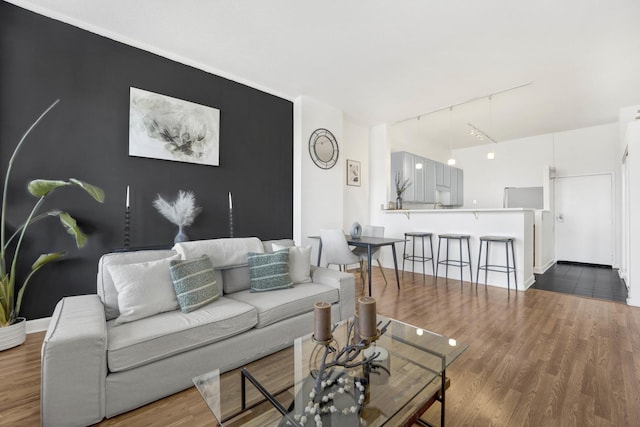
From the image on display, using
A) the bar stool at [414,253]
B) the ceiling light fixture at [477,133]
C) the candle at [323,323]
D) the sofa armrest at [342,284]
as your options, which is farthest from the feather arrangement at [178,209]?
the ceiling light fixture at [477,133]

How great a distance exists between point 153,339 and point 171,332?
9 cm

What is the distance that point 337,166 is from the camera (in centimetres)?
493

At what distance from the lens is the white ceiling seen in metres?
2.50

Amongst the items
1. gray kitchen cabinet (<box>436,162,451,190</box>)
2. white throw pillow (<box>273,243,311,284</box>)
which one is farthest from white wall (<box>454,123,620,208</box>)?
white throw pillow (<box>273,243,311,284</box>)

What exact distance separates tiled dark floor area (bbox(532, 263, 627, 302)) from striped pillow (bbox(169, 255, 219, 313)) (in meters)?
4.46

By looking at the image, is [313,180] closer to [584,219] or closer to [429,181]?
[429,181]

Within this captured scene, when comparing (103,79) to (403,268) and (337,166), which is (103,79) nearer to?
(337,166)

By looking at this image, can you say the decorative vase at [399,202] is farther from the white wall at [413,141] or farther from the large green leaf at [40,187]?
the large green leaf at [40,187]

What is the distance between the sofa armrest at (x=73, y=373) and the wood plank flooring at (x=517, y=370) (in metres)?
0.16

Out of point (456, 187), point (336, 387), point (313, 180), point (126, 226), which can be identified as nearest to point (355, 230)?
point (313, 180)

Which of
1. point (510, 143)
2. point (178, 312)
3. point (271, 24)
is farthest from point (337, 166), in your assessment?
point (510, 143)

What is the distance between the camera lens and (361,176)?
5719 millimetres

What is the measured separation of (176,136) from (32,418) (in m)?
2.61

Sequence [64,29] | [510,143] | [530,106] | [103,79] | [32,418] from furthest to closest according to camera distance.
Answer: [510,143] < [530,106] < [103,79] < [64,29] < [32,418]
